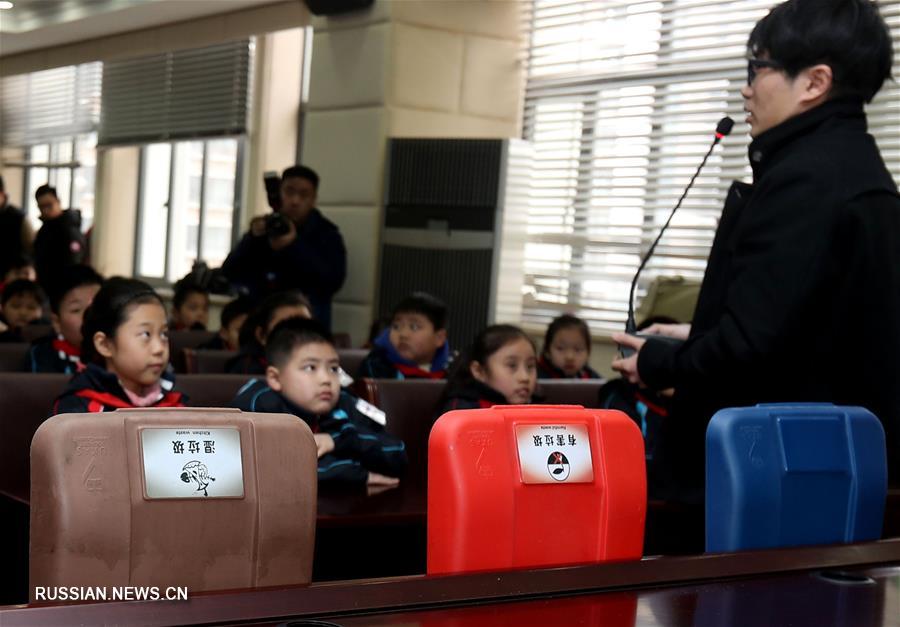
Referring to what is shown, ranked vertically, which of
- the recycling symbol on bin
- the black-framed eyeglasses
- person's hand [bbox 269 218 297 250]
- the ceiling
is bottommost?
the recycling symbol on bin

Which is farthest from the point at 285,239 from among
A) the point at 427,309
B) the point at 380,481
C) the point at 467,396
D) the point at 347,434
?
the point at 380,481

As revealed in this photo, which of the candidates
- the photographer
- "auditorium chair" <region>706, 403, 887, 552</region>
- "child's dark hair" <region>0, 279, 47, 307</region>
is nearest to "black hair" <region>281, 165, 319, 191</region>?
the photographer

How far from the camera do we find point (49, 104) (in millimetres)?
12477

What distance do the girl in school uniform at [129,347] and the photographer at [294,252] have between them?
2938 mm

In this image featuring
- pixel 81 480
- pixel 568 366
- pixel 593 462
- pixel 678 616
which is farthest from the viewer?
pixel 568 366

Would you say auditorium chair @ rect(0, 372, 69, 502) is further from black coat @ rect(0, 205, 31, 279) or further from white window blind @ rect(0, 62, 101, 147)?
white window blind @ rect(0, 62, 101, 147)

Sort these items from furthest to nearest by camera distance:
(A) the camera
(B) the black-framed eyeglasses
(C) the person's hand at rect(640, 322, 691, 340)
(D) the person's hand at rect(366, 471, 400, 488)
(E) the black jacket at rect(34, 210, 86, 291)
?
(E) the black jacket at rect(34, 210, 86, 291) < (A) the camera < (D) the person's hand at rect(366, 471, 400, 488) < (C) the person's hand at rect(640, 322, 691, 340) < (B) the black-framed eyeglasses

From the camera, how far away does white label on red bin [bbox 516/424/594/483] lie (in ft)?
4.98

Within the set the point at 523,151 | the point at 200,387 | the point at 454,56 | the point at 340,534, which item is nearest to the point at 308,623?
the point at 340,534

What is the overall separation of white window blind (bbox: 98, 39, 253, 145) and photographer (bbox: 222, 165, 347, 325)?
3.10 metres

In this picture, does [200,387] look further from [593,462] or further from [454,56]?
[454,56]

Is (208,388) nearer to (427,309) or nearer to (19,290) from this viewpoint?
(427,309)

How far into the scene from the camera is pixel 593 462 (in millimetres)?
1584

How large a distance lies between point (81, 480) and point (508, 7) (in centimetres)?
616
